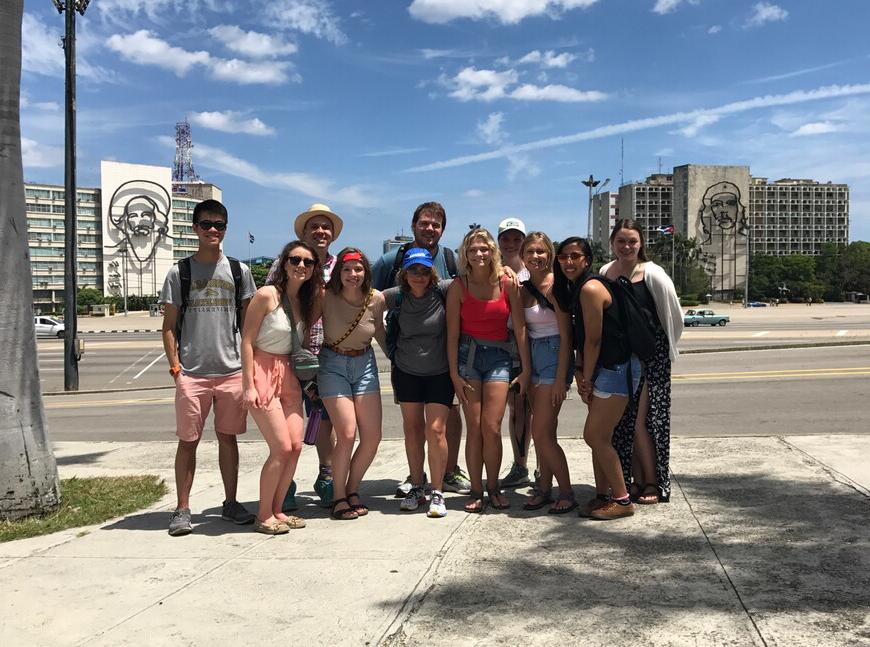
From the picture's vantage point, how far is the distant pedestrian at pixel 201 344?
4.79 meters

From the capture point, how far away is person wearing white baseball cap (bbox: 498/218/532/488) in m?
5.52

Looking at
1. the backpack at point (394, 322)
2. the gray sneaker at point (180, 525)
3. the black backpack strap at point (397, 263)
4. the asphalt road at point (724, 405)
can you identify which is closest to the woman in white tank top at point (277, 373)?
the gray sneaker at point (180, 525)

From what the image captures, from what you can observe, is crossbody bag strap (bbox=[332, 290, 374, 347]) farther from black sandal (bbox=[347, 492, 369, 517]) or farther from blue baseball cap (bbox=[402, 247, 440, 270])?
black sandal (bbox=[347, 492, 369, 517])

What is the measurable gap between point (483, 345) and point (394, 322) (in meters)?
0.67

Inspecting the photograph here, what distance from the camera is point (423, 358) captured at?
5059 millimetres

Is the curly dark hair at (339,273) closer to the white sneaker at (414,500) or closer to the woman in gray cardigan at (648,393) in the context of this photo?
the white sneaker at (414,500)

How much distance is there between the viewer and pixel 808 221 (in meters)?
181

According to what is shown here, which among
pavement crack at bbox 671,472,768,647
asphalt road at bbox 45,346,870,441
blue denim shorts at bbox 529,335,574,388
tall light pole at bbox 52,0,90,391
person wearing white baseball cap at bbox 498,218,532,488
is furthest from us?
tall light pole at bbox 52,0,90,391

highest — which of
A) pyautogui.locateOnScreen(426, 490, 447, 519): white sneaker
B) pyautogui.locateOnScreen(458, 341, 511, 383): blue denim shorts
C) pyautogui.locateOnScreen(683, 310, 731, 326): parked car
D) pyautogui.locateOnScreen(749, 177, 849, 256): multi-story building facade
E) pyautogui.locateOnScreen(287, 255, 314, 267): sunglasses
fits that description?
pyautogui.locateOnScreen(749, 177, 849, 256): multi-story building facade

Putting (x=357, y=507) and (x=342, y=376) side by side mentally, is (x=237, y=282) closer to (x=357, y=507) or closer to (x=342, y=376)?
(x=342, y=376)

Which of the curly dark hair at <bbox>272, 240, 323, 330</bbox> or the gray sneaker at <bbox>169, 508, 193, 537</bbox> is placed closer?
the gray sneaker at <bbox>169, 508, 193, 537</bbox>

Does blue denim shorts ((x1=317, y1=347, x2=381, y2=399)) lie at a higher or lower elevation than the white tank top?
lower

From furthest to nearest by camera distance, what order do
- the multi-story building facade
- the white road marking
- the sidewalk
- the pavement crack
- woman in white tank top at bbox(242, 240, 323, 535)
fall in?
the multi-story building facade → the white road marking → woman in white tank top at bbox(242, 240, 323, 535) → the sidewalk → the pavement crack

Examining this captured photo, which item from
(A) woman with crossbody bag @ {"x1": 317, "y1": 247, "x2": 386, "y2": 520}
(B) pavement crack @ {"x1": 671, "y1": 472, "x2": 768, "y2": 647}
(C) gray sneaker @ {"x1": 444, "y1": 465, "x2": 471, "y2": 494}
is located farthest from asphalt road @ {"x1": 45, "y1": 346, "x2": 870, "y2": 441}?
(A) woman with crossbody bag @ {"x1": 317, "y1": 247, "x2": 386, "y2": 520}
